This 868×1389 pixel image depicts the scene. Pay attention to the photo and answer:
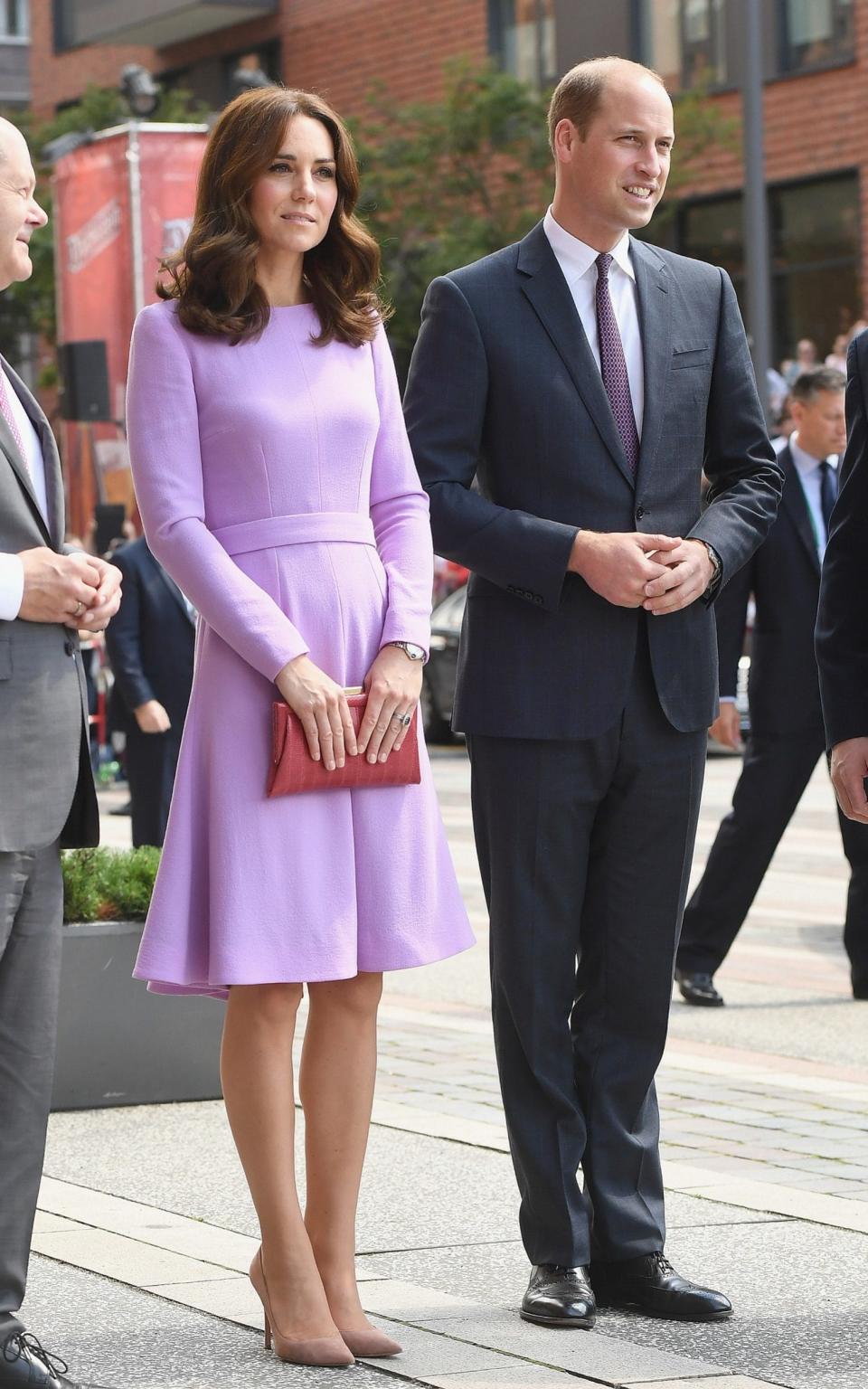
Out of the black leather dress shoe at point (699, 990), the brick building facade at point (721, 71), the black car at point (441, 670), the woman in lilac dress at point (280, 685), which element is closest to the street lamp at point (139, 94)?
the black car at point (441, 670)

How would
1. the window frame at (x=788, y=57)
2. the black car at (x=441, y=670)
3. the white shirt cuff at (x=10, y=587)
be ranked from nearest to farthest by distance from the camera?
the white shirt cuff at (x=10, y=587)
the black car at (x=441, y=670)
the window frame at (x=788, y=57)

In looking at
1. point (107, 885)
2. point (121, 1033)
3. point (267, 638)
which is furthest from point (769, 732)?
point (267, 638)

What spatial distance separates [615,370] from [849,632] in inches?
27.0

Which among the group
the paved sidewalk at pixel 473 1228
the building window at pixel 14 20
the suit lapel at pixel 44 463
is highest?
the building window at pixel 14 20

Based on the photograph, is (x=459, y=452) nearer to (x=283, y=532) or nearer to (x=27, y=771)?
(x=283, y=532)

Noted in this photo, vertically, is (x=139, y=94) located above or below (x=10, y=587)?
above

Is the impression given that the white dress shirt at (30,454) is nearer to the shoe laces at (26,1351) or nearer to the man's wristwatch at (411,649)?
the man's wristwatch at (411,649)

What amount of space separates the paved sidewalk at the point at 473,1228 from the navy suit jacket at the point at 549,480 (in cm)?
113

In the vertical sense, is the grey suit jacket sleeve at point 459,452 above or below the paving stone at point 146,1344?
above

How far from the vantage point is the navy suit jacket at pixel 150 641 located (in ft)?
34.5

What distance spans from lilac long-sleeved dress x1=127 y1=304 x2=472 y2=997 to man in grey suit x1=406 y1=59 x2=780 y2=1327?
0.28 metres

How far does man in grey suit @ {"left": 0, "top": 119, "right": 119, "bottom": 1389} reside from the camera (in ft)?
12.6

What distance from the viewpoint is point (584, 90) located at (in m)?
4.49

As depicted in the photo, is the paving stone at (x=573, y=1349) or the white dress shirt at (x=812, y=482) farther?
the white dress shirt at (x=812, y=482)
